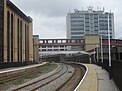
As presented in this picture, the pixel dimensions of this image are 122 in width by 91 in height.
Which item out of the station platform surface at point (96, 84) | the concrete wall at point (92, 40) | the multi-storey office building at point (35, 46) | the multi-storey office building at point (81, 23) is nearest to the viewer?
the station platform surface at point (96, 84)

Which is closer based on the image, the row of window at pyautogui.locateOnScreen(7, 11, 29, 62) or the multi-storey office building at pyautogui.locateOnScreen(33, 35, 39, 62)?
the row of window at pyautogui.locateOnScreen(7, 11, 29, 62)

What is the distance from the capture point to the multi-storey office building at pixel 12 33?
6700 centimetres

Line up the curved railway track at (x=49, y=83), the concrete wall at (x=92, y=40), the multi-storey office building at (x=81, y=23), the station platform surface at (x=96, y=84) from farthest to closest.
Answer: the multi-storey office building at (x=81, y=23)
the concrete wall at (x=92, y=40)
the curved railway track at (x=49, y=83)
the station platform surface at (x=96, y=84)

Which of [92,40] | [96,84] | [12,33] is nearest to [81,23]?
[92,40]

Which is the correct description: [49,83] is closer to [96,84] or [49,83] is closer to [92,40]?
[96,84]

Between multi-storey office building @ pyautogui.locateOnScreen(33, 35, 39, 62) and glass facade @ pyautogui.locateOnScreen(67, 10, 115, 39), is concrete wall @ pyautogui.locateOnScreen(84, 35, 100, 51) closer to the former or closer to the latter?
multi-storey office building @ pyautogui.locateOnScreen(33, 35, 39, 62)

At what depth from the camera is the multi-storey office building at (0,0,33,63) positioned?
67.0m

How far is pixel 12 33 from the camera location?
79438 millimetres

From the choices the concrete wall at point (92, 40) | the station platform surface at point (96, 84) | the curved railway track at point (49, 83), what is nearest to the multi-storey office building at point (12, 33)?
the concrete wall at point (92, 40)

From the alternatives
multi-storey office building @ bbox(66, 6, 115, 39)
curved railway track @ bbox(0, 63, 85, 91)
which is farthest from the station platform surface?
multi-storey office building @ bbox(66, 6, 115, 39)

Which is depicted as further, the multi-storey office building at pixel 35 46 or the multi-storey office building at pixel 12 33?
the multi-storey office building at pixel 35 46

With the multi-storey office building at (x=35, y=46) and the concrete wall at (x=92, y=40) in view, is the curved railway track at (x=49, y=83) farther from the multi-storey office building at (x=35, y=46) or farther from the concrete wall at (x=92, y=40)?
the concrete wall at (x=92, y=40)

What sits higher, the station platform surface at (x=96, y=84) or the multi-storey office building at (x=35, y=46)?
Answer: the multi-storey office building at (x=35, y=46)

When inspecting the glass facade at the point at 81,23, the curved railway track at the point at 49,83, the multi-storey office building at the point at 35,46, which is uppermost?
the glass facade at the point at 81,23
